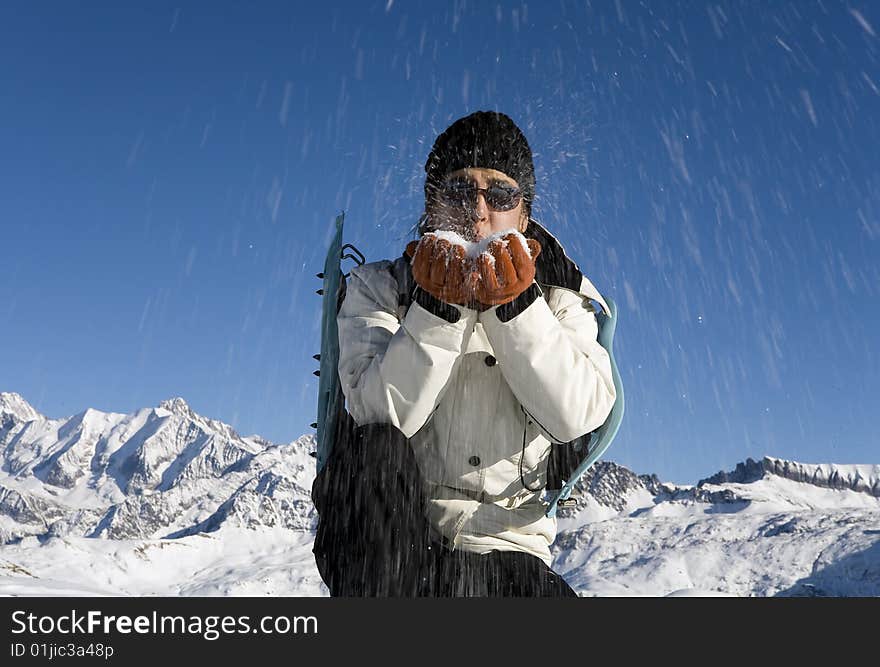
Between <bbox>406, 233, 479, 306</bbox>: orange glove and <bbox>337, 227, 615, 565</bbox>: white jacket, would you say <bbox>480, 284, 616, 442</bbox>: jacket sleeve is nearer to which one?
<bbox>337, 227, 615, 565</bbox>: white jacket

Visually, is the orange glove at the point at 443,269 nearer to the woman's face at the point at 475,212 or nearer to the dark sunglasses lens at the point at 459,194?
the woman's face at the point at 475,212

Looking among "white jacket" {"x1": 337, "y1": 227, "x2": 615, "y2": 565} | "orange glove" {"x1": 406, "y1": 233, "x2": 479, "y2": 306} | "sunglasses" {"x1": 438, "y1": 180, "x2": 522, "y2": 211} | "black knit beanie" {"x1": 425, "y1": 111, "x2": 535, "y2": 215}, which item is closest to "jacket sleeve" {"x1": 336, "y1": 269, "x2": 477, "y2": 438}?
"white jacket" {"x1": 337, "y1": 227, "x2": 615, "y2": 565}

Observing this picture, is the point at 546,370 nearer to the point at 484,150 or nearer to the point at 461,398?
the point at 461,398

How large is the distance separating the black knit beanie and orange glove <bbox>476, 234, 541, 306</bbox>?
84 centimetres

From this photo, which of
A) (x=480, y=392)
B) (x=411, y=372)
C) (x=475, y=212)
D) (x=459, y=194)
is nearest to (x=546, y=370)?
(x=480, y=392)

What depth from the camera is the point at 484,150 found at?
13.4 feet

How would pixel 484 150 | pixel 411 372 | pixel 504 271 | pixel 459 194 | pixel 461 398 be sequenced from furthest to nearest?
pixel 484 150 → pixel 459 194 → pixel 461 398 → pixel 411 372 → pixel 504 271

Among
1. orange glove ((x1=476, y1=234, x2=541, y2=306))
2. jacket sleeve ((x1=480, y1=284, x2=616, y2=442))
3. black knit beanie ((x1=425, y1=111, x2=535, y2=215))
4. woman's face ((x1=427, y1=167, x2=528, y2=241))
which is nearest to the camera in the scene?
orange glove ((x1=476, y1=234, x2=541, y2=306))

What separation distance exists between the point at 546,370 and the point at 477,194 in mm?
1031

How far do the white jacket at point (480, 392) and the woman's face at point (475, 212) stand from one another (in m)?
0.42

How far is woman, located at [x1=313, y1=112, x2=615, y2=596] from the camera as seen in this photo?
3.36 meters

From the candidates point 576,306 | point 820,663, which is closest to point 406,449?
point 576,306

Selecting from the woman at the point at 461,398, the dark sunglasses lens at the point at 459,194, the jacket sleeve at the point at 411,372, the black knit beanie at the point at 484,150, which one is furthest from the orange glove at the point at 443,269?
the black knit beanie at the point at 484,150

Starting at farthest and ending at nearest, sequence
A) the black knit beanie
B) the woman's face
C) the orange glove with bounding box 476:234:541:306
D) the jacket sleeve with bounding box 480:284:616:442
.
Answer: the black knit beanie
the woman's face
the jacket sleeve with bounding box 480:284:616:442
the orange glove with bounding box 476:234:541:306
